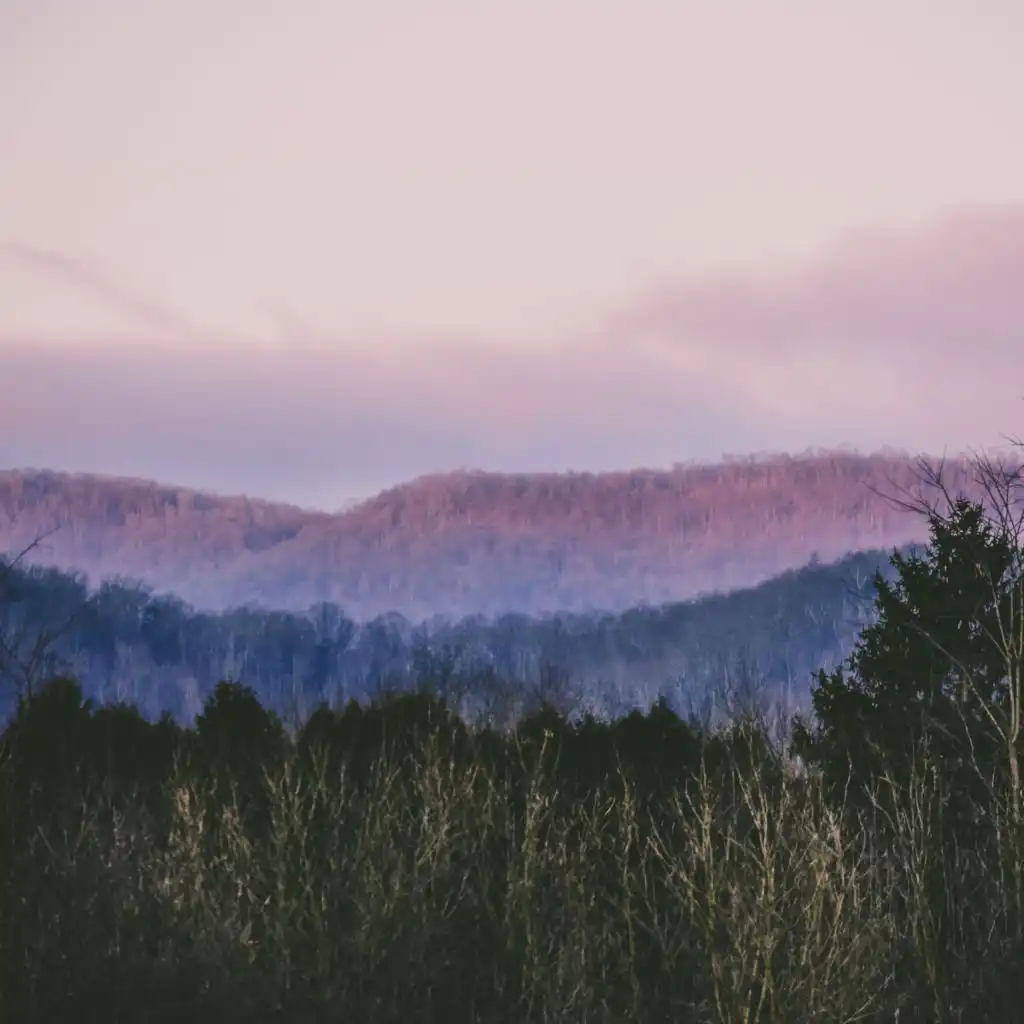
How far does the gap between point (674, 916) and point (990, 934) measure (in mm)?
10807

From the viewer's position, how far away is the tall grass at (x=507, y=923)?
53.4 ft

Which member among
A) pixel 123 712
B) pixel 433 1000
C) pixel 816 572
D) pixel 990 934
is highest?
pixel 816 572

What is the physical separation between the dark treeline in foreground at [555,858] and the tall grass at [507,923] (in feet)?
0.26

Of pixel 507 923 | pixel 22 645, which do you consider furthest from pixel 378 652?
pixel 507 923

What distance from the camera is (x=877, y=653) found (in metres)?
31.7

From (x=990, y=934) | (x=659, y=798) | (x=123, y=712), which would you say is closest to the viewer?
(x=990, y=934)

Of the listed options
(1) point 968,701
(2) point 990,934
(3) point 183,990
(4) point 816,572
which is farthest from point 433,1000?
(4) point 816,572

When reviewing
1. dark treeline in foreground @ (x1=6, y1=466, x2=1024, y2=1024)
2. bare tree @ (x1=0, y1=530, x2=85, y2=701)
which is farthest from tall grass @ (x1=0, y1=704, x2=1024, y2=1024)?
bare tree @ (x1=0, y1=530, x2=85, y2=701)

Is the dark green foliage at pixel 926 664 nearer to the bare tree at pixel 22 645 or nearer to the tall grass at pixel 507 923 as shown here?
the tall grass at pixel 507 923

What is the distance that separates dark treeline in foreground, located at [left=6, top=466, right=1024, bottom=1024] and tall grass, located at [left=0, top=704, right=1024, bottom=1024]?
0.26 ft

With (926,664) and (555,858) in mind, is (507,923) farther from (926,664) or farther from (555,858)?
(926,664)

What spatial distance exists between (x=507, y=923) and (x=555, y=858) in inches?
68.0

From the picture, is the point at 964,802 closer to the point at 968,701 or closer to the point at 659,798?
the point at 968,701

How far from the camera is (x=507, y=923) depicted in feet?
76.1
